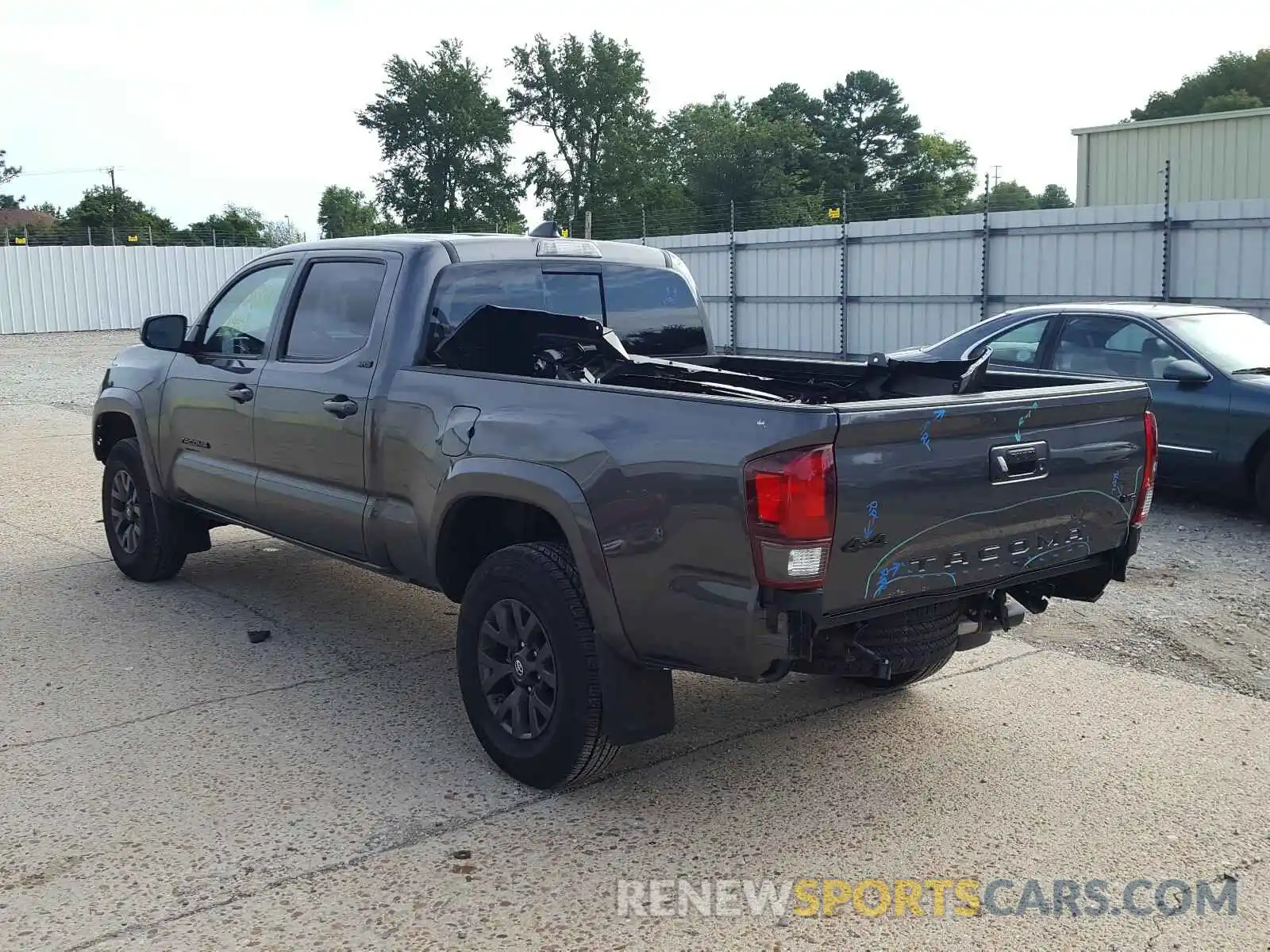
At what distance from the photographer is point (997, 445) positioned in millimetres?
3893

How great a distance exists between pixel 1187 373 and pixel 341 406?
600 cm

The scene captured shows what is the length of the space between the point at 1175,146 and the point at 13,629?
82.4ft

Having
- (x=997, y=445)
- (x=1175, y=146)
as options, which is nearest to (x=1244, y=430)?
(x=997, y=445)

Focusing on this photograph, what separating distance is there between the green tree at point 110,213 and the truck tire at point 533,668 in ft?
196

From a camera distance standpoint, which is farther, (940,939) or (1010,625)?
(1010,625)

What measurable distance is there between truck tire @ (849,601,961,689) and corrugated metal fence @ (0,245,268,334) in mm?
36583

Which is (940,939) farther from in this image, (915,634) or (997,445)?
(997,445)

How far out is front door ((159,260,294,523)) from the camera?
232 inches

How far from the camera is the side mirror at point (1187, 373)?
852cm

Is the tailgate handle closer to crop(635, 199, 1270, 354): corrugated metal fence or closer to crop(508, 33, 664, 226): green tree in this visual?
crop(635, 199, 1270, 354): corrugated metal fence

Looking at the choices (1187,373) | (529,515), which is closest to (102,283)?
(1187,373)

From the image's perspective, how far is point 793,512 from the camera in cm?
348

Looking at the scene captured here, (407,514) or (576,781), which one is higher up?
(407,514)

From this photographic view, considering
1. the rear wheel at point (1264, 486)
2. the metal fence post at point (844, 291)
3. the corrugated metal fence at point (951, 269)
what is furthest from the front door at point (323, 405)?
the metal fence post at point (844, 291)
